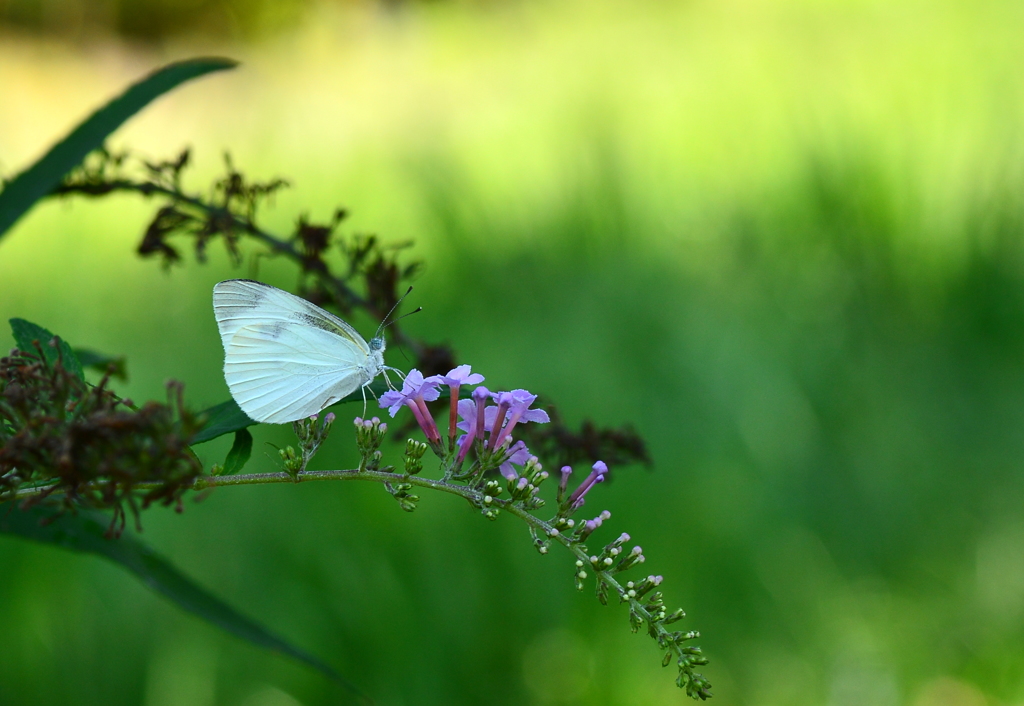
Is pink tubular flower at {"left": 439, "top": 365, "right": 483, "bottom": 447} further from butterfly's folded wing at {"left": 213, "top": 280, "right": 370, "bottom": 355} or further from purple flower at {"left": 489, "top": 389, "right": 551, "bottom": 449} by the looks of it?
butterfly's folded wing at {"left": 213, "top": 280, "right": 370, "bottom": 355}

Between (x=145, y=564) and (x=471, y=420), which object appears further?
(x=145, y=564)

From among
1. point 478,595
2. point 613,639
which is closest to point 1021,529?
point 613,639

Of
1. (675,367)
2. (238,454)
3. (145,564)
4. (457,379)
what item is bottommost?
(145,564)

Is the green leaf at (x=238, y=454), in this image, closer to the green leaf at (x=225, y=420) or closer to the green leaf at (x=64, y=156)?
the green leaf at (x=225, y=420)

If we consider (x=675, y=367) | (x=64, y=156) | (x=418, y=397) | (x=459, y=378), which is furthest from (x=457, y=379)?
(x=675, y=367)

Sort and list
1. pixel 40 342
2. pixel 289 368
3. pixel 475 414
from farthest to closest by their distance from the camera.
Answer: pixel 289 368, pixel 475 414, pixel 40 342

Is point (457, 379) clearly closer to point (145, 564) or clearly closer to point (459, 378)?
point (459, 378)
